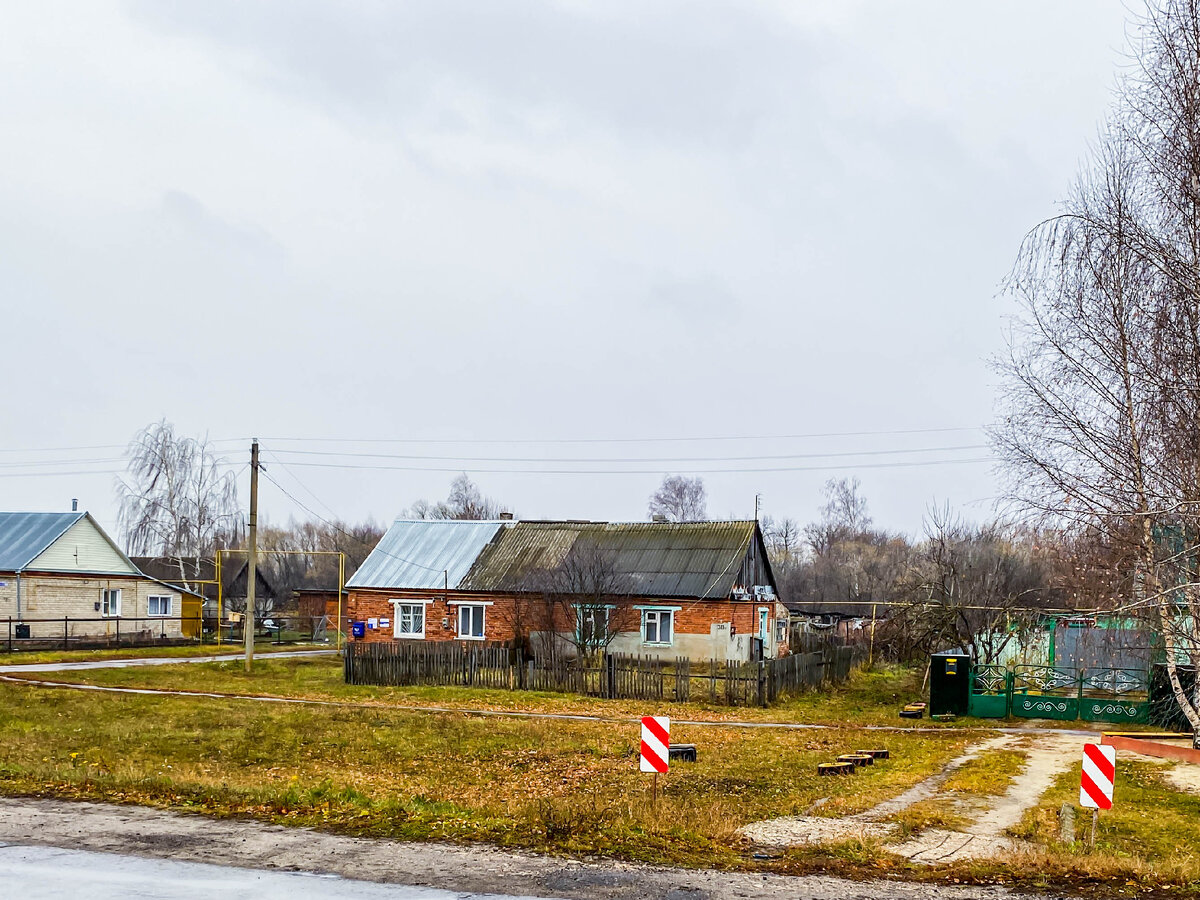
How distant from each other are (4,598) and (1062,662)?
38366mm

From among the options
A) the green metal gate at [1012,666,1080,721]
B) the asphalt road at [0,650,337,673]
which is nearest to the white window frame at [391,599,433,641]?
the asphalt road at [0,650,337,673]

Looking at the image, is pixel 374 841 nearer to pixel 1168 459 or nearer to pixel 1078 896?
pixel 1078 896

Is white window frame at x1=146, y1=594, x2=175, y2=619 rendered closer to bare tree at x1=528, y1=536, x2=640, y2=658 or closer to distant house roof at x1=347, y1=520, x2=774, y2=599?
distant house roof at x1=347, y1=520, x2=774, y2=599

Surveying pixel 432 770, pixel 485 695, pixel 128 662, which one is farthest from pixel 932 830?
pixel 128 662

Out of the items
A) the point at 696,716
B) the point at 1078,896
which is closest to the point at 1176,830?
the point at 1078,896

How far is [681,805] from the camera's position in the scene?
12.8 meters

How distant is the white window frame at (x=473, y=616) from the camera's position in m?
39.0

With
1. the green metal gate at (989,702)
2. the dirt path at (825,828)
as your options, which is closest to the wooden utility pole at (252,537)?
the green metal gate at (989,702)

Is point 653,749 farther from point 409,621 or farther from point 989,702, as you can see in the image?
point 409,621

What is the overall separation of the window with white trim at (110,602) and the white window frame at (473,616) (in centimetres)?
1711

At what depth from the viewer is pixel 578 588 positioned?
34500mm

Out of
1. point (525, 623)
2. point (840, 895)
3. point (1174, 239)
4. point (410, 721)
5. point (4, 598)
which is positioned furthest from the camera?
point (4, 598)

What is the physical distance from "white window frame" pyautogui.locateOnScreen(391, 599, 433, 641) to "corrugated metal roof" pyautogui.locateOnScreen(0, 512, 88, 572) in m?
15.1

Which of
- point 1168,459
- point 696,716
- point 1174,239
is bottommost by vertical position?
point 696,716
